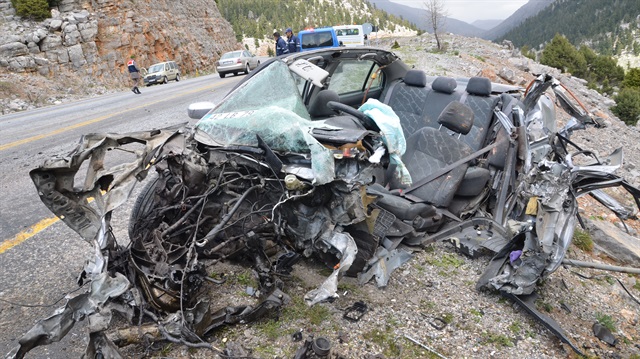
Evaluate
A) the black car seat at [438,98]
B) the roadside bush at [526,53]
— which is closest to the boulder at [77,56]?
the black car seat at [438,98]

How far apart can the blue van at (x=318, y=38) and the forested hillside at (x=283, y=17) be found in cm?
5624

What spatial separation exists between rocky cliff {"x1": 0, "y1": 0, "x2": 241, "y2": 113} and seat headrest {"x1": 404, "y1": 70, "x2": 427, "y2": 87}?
47.1ft

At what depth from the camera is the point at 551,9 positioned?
162250 millimetres

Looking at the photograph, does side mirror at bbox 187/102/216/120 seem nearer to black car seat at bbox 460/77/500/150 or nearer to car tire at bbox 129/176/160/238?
car tire at bbox 129/176/160/238

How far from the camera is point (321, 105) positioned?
401cm

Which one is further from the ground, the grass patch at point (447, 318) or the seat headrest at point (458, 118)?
the seat headrest at point (458, 118)

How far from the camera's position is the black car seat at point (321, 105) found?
393 centimetres

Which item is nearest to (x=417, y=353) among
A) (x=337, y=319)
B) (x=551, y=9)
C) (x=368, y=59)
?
(x=337, y=319)

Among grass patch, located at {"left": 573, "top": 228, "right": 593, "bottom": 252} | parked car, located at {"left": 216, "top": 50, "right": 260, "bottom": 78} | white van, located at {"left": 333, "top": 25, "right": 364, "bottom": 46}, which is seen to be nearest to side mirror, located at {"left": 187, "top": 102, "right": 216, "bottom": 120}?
grass patch, located at {"left": 573, "top": 228, "right": 593, "bottom": 252}

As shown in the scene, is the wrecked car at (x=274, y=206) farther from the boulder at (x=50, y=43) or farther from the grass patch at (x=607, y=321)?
the boulder at (x=50, y=43)

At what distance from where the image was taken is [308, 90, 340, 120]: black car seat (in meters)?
3.93

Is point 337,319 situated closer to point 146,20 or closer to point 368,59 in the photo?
point 368,59

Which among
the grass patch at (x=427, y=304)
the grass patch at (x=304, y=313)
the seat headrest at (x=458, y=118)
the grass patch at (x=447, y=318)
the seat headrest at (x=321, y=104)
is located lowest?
the grass patch at (x=427, y=304)

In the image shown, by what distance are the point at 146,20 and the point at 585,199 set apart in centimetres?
2565
